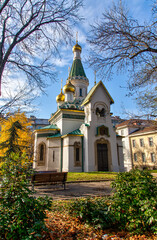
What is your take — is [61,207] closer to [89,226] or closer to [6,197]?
[89,226]

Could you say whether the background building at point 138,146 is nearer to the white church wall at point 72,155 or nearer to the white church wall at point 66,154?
the white church wall at point 72,155

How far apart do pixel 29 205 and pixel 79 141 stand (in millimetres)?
14585

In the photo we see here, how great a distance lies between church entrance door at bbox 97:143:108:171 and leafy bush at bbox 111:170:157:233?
42.5 feet

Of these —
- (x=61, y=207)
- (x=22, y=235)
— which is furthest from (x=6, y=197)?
(x=61, y=207)

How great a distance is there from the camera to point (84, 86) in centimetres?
2747

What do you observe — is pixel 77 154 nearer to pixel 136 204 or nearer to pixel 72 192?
pixel 72 192

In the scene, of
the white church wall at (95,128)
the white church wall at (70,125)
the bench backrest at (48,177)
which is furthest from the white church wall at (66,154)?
the bench backrest at (48,177)

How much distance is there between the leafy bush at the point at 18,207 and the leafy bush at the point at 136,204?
182cm

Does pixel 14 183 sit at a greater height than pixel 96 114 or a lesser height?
lesser

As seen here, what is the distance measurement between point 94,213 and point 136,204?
3.61ft

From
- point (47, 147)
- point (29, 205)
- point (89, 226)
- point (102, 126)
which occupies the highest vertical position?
point (102, 126)


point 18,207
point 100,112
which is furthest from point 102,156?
point 18,207

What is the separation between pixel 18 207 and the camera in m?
2.78

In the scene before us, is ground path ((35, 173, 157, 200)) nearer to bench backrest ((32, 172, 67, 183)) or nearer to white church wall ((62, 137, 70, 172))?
bench backrest ((32, 172, 67, 183))
